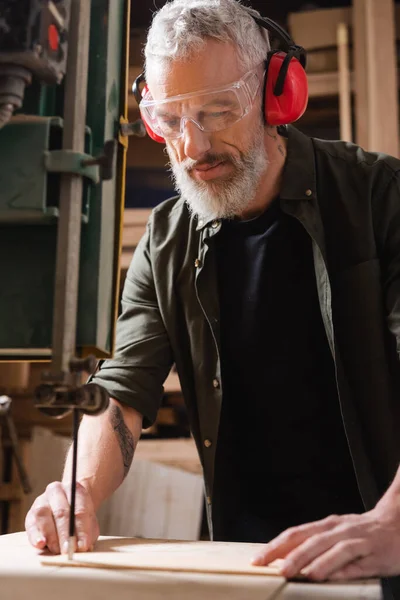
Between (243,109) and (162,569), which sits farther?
(243,109)

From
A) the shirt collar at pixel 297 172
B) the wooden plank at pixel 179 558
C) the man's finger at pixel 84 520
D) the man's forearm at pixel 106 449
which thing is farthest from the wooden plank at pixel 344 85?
the wooden plank at pixel 179 558

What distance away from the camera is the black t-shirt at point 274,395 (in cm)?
196

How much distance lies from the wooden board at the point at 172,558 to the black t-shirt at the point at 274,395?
59 cm

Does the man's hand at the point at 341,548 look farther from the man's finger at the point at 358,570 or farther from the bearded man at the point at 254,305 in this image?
the bearded man at the point at 254,305

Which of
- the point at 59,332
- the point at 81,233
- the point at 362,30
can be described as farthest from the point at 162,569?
the point at 362,30

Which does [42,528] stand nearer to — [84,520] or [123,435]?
[84,520]

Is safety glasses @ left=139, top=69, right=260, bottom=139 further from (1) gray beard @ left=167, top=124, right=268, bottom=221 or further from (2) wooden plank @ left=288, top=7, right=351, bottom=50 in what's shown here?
(2) wooden plank @ left=288, top=7, right=351, bottom=50

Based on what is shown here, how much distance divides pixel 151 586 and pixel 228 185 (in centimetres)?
113

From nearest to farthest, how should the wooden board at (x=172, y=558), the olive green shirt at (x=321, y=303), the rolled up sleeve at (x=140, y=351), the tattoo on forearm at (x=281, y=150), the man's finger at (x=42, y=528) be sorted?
the wooden board at (x=172, y=558), the man's finger at (x=42, y=528), the olive green shirt at (x=321, y=303), the rolled up sleeve at (x=140, y=351), the tattoo on forearm at (x=281, y=150)

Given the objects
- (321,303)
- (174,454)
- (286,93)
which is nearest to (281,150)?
(286,93)

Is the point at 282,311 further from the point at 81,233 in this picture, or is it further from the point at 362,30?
the point at 362,30

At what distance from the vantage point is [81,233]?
123 cm

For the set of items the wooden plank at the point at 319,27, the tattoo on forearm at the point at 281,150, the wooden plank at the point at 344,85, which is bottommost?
the tattoo on forearm at the point at 281,150

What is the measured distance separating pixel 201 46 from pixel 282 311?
687 millimetres
